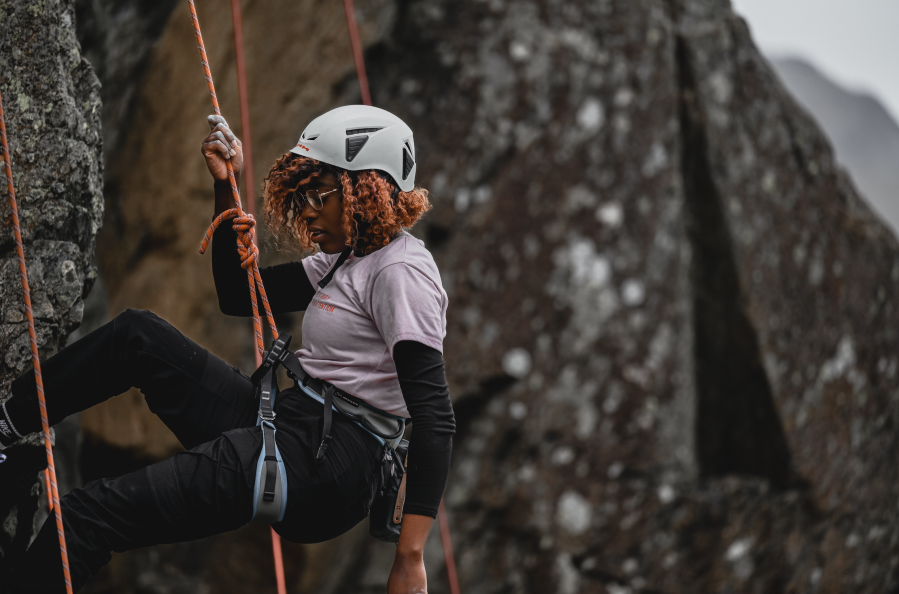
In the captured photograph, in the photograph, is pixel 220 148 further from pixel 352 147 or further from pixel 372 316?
pixel 372 316

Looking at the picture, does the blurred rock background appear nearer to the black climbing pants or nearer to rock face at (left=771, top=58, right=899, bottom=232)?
the black climbing pants

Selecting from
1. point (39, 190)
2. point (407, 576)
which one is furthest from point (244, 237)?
point (407, 576)

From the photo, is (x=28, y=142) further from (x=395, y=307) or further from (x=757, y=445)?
(x=757, y=445)

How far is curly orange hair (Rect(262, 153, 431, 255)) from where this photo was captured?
6.04 feet

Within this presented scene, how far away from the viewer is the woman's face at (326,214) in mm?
1886

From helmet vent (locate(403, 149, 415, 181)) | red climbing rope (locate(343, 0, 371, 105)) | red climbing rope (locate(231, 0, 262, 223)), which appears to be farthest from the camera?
red climbing rope (locate(343, 0, 371, 105))

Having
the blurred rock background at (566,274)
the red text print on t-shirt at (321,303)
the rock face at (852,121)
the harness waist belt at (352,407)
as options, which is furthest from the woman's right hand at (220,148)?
the rock face at (852,121)

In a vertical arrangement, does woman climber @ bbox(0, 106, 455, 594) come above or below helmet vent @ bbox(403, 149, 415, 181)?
below

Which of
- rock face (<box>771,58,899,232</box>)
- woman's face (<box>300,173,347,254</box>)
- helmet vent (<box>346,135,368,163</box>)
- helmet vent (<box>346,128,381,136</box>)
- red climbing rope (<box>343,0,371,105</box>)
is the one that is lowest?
rock face (<box>771,58,899,232</box>)

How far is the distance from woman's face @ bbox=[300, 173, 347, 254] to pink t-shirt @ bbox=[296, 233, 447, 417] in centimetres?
8

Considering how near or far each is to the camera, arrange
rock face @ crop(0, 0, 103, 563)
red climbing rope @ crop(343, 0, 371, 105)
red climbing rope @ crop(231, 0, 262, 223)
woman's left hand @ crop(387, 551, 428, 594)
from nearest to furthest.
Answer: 1. woman's left hand @ crop(387, 551, 428, 594)
2. rock face @ crop(0, 0, 103, 563)
3. red climbing rope @ crop(231, 0, 262, 223)
4. red climbing rope @ crop(343, 0, 371, 105)

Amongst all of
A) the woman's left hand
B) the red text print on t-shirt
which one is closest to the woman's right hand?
the red text print on t-shirt

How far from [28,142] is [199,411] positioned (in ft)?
3.37

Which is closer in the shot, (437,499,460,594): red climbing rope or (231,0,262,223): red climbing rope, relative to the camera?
(231,0,262,223): red climbing rope
